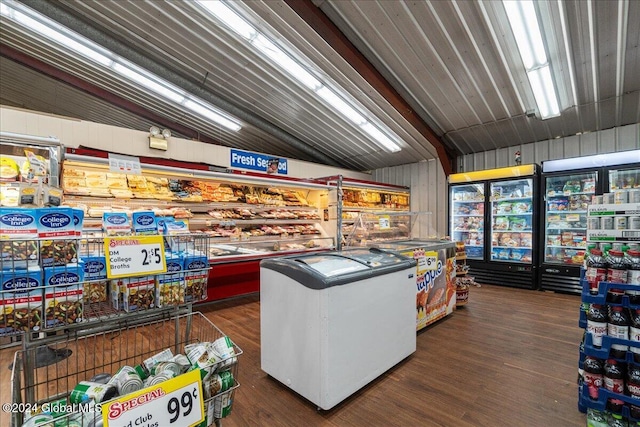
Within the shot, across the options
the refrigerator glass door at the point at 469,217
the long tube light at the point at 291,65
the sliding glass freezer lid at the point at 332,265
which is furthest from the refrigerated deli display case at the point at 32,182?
the refrigerator glass door at the point at 469,217

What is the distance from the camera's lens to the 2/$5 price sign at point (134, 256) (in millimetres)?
1087

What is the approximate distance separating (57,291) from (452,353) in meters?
3.07

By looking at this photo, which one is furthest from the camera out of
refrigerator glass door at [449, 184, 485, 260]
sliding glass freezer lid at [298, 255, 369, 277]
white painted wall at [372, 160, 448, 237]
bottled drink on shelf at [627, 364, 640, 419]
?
white painted wall at [372, 160, 448, 237]

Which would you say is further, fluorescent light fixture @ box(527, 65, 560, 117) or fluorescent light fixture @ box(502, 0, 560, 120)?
fluorescent light fixture @ box(527, 65, 560, 117)

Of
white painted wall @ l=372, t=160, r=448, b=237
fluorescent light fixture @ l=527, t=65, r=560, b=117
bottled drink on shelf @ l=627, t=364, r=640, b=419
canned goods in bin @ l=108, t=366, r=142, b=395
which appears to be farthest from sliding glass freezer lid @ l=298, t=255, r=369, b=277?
white painted wall @ l=372, t=160, r=448, b=237

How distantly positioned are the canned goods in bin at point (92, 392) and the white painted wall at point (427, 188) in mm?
7397

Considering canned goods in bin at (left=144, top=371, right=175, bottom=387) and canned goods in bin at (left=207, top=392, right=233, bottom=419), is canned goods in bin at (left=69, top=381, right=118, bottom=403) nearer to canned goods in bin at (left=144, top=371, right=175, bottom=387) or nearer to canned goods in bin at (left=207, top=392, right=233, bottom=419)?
canned goods in bin at (left=144, top=371, right=175, bottom=387)

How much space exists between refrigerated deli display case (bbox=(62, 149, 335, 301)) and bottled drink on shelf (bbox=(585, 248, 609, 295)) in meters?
3.99

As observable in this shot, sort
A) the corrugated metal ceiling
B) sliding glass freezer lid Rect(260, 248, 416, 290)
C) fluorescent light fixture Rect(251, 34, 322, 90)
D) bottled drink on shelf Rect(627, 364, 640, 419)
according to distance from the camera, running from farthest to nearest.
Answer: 1. fluorescent light fixture Rect(251, 34, 322, 90)
2. the corrugated metal ceiling
3. sliding glass freezer lid Rect(260, 248, 416, 290)
4. bottled drink on shelf Rect(627, 364, 640, 419)

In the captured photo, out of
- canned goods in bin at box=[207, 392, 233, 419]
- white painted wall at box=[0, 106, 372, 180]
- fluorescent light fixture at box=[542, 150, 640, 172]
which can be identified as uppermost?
white painted wall at box=[0, 106, 372, 180]

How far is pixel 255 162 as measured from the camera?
5.14 m

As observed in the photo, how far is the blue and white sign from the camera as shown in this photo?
5016 millimetres

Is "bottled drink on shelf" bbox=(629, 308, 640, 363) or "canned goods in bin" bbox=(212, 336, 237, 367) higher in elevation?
"canned goods in bin" bbox=(212, 336, 237, 367)

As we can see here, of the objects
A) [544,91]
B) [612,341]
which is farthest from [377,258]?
[544,91]
